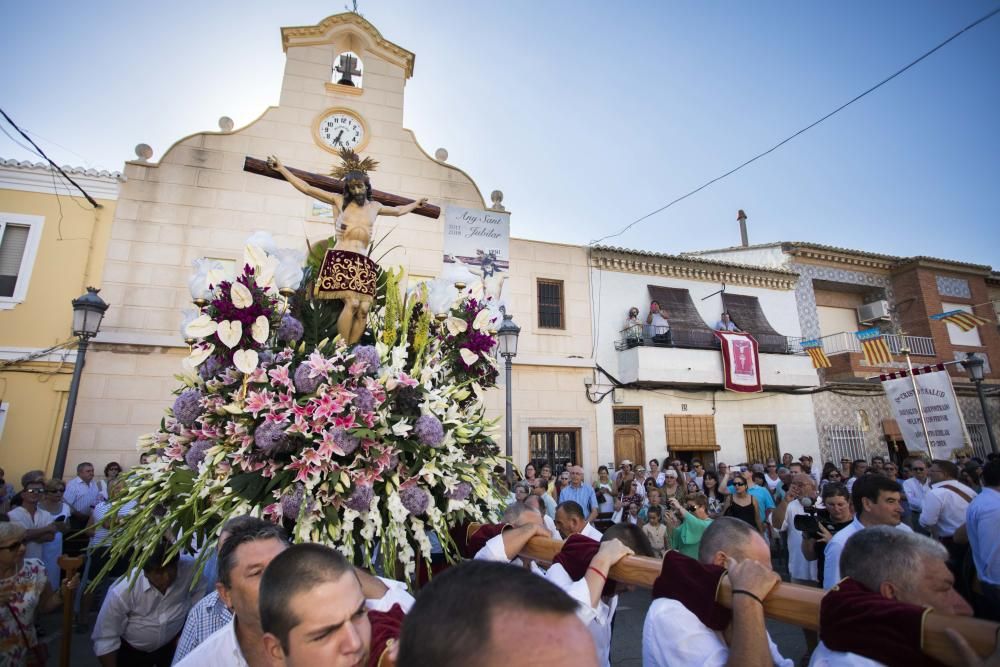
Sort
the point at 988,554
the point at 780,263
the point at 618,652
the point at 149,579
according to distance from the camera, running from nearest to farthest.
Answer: the point at 149,579, the point at 988,554, the point at 618,652, the point at 780,263

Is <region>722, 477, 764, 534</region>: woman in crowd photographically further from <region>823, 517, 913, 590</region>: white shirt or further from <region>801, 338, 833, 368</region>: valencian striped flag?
<region>801, 338, 833, 368</region>: valencian striped flag

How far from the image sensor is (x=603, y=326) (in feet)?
49.2

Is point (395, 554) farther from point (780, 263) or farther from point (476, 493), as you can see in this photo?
point (780, 263)

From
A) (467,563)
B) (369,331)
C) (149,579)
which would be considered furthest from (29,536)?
(467,563)

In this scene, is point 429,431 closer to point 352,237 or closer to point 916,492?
point 352,237

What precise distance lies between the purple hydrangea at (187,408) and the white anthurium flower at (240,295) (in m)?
0.49

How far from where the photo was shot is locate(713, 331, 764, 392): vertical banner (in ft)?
49.7

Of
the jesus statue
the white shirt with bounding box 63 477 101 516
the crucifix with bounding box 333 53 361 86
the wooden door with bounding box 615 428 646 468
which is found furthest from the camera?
the wooden door with bounding box 615 428 646 468

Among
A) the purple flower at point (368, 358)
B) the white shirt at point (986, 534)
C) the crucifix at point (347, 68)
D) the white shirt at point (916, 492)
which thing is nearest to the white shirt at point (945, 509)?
the white shirt at point (986, 534)

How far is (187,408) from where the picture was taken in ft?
7.69

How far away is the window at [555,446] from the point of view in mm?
13445

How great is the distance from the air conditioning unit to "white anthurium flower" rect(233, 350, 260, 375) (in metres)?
22.1

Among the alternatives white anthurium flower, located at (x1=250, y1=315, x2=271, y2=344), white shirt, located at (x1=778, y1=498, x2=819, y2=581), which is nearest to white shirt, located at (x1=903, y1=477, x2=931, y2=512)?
white shirt, located at (x1=778, y1=498, x2=819, y2=581)

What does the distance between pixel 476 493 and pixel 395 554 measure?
1.55ft
